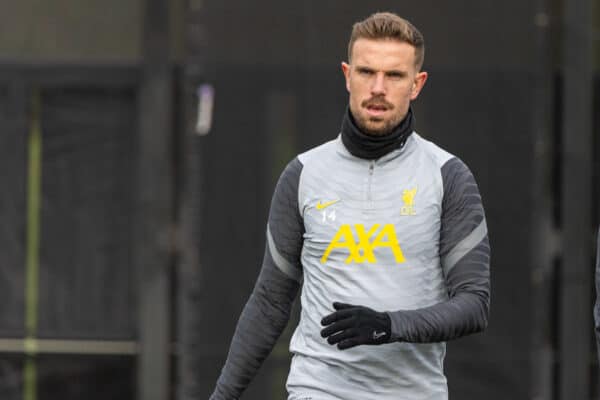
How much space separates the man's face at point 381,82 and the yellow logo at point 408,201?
0.64 feet

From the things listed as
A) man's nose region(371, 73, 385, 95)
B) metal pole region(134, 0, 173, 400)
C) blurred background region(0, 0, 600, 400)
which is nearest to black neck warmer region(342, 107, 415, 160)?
man's nose region(371, 73, 385, 95)

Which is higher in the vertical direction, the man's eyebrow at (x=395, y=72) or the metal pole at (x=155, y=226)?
the man's eyebrow at (x=395, y=72)

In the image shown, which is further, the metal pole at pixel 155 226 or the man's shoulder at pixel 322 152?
the metal pole at pixel 155 226

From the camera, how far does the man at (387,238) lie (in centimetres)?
430

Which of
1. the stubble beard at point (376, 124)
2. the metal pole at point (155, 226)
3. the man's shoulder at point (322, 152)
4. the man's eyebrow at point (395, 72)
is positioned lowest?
the metal pole at point (155, 226)

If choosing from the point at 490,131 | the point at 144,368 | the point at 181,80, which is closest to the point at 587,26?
the point at 490,131

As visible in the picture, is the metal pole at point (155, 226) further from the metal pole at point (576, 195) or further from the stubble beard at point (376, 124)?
the stubble beard at point (376, 124)

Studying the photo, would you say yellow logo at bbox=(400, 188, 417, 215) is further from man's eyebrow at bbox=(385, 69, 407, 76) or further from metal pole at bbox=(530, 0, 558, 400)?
metal pole at bbox=(530, 0, 558, 400)

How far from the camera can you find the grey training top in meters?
4.27

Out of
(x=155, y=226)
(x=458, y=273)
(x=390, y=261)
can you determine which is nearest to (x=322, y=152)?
(x=390, y=261)

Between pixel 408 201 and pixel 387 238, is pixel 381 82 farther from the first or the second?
pixel 387 238

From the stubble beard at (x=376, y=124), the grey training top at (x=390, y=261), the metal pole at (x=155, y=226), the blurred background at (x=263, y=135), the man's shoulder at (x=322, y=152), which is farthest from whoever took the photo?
the metal pole at (x=155, y=226)

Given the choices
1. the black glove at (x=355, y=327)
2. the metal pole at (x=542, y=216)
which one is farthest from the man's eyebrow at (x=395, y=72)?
the metal pole at (x=542, y=216)

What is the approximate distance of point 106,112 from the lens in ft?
29.2
